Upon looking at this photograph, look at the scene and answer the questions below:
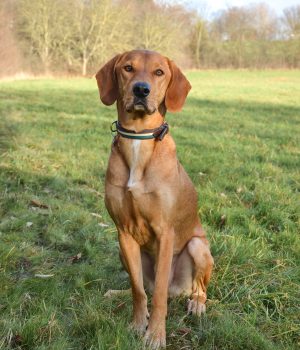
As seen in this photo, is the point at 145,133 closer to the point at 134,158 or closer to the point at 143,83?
the point at 134,158

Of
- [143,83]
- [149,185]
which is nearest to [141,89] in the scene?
[143,83]

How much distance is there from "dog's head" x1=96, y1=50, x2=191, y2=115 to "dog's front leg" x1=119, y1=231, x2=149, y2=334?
90 cm

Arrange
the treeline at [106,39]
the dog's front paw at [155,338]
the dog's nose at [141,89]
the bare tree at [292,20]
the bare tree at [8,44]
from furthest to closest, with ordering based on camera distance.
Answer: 1. the bare tree at [292,20]
2. the treeline at [106,39]
3. the bare tree at [8,44]
4. the dog's nose at [141,89]
5. the dog's front paw at [155,338]

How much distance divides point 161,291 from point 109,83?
4.90 ft

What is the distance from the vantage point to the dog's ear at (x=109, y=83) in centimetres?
320

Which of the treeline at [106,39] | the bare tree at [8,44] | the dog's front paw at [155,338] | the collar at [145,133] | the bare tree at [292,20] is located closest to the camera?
the dog's front paw at [155,338]

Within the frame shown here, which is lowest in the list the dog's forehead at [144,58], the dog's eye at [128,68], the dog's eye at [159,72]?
the dog's eye at [159,72]

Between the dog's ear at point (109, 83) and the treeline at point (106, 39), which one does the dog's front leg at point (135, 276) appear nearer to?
the dog's ear at point (109, 83)

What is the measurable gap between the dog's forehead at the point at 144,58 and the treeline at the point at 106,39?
→ 1276 inches

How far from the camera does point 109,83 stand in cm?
321

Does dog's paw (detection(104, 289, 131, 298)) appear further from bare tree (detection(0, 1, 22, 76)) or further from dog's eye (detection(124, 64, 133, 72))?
bare tree (detection(0, 1, 22, 76))

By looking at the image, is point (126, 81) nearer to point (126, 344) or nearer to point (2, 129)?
point (126, 344)

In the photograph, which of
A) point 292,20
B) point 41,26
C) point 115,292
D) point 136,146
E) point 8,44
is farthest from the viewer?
point 292,20

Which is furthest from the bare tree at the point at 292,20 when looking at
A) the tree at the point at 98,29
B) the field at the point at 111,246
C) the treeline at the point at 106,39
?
the field at the point at 111,246
